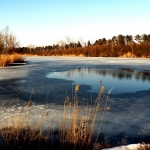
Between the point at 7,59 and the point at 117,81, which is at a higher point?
the point at 7,59

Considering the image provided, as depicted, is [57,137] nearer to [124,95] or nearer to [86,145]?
[86,145]

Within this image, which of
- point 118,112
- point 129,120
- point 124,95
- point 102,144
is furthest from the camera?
point 124,95

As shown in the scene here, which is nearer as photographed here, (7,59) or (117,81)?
(117,81)

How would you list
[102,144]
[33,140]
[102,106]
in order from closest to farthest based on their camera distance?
[102,144] < [33,140] < [102,106]

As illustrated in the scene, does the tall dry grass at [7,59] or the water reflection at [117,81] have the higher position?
the tall dry grass at [7,59]

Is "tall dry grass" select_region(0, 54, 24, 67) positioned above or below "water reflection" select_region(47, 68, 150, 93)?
above

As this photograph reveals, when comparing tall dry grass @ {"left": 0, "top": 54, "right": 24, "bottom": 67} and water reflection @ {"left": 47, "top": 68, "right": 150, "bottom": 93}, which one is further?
tall dry grass @ {"left": 0, "top": 54, "right": 24, "bottom": 67}

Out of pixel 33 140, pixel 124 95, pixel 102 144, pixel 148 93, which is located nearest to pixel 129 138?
pixel 102 144

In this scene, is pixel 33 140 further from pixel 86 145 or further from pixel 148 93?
pixel 148 93

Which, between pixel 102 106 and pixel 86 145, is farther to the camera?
pixel 102 106

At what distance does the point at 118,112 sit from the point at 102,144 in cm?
136

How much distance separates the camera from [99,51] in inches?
1154

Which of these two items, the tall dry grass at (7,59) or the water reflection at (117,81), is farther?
the tall dry grass at (7,59)

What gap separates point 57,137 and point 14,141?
55 cm
